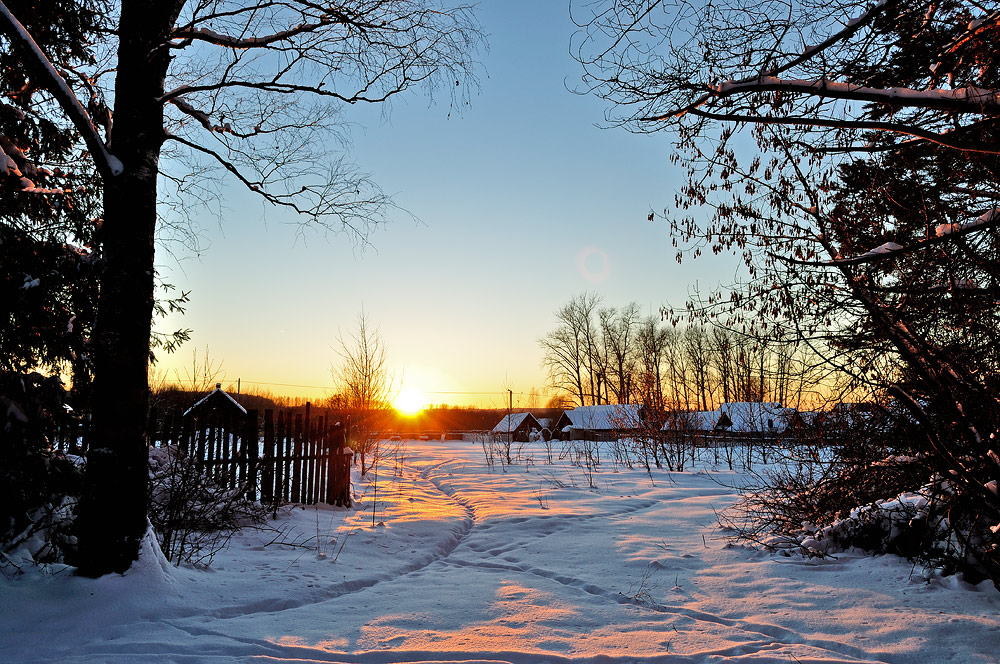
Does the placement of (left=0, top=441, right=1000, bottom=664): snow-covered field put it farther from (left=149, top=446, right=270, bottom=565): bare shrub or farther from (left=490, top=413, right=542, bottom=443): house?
(left=490, top=413, right=542, bottom=443): house

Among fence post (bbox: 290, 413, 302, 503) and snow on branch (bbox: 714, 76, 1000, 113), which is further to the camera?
fence post (bbox: 290, 413, 302, 503)

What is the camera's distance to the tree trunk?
3943 millimetres

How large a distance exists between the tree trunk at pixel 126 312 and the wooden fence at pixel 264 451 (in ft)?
4.84

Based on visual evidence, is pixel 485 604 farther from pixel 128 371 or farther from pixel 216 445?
pixel 216 445

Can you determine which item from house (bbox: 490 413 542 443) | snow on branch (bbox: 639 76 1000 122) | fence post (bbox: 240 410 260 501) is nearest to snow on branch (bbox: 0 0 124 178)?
fence post (bbox: 240 410 260 501)

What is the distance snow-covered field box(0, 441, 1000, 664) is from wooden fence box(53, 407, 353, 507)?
3.09ft

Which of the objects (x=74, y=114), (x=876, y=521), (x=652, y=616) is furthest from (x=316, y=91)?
(x=876, y=521)

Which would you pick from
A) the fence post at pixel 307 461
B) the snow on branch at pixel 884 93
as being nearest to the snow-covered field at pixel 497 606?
the fence post at pixel 307 461

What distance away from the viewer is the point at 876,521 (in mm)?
5070

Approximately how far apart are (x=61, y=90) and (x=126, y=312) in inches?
62.1

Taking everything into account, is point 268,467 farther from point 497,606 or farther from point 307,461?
point 497,606

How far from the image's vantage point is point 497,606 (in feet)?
13.3

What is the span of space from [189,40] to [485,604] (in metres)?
4.98

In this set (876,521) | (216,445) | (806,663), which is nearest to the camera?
(806,663)
